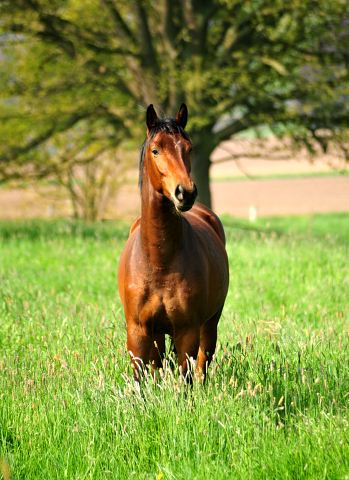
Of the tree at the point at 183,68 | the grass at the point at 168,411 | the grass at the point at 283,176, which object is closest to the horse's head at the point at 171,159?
the grass at the point at 168,411

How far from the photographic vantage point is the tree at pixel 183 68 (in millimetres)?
12242

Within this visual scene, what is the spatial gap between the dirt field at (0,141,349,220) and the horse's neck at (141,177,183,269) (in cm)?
1049

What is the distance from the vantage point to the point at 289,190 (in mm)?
44938

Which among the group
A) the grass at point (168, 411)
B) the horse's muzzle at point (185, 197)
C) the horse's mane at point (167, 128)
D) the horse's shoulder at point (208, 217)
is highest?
the horse's mane at point (167, 128)

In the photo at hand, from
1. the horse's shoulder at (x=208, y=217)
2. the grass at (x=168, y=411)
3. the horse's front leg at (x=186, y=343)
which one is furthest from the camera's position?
the horse's shoulder at (x=208, y=217)

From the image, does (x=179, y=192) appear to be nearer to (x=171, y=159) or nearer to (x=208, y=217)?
(x=171, y=159)

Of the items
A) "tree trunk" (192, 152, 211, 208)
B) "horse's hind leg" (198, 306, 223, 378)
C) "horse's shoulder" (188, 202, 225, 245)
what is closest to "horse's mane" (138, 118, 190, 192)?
"horse's shoulder" (188, 202, 225, 245)

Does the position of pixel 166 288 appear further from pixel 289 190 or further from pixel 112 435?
pixel 289 190

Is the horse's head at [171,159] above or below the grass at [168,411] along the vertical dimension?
above

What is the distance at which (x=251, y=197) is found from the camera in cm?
4297

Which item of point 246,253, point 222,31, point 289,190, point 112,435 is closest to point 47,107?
point 222,31

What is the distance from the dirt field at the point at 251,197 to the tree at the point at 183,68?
140 centimetres

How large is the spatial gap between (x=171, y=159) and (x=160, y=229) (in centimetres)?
57

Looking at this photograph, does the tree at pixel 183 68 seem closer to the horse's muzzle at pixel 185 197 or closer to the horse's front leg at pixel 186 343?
the horse's front leg at pixel 186 343
